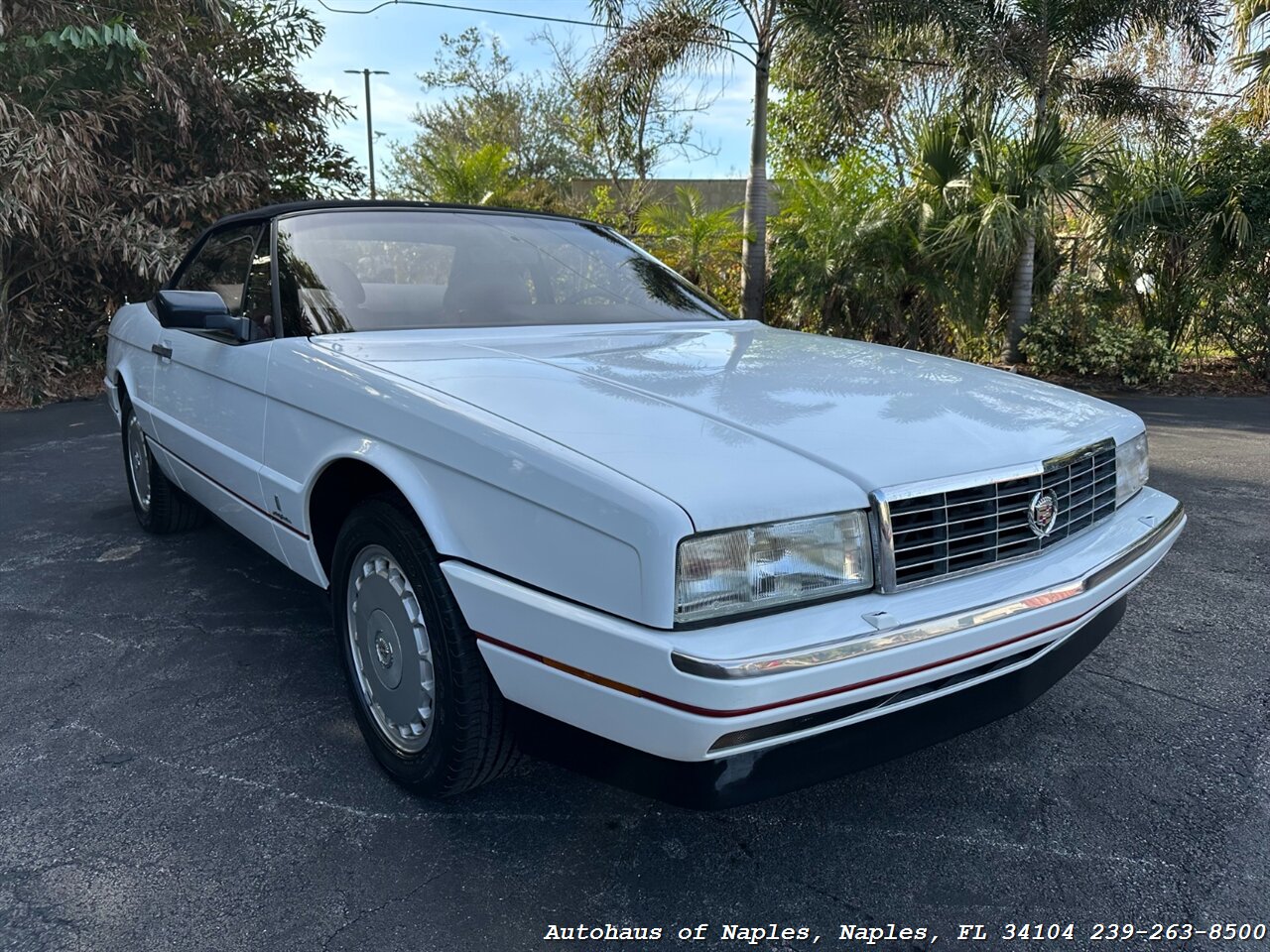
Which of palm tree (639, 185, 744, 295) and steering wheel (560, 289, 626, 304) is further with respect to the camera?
palm tree (639, 185, 744, 295)

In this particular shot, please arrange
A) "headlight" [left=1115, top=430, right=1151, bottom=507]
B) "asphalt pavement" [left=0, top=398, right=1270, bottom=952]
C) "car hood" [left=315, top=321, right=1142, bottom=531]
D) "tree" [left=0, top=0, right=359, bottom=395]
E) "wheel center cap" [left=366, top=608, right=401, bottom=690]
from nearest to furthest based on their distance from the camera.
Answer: "car hood" [left=315, top=321, right=1142, bottom=531]
"asphalt pavement" [left=0, top=398, right=1270, bottom=952]
"wheel center cap" [left=366, top=608, right=401, bottom=690]
"headlight" [left=1115, top=430, right=1151, bottom=507]
"tree" [left=0, top=0, right=359, bottom=395]

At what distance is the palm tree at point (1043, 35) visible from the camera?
930cm

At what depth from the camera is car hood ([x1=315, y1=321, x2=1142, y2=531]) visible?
160 centimetres

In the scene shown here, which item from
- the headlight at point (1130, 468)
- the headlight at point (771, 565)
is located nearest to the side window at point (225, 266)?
the headlight at point (771, 565)

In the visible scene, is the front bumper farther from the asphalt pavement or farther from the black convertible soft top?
the black convertible soft top

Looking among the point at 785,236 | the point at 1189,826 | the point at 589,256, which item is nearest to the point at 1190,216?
the point at 785,236

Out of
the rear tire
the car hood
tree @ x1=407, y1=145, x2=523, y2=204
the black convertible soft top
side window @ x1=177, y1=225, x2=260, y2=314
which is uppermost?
tree @ x1=407, y1=145, x2=523, y2=204

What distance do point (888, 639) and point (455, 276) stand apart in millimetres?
1950

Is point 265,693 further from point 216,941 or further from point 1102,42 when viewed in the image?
point 1102,42

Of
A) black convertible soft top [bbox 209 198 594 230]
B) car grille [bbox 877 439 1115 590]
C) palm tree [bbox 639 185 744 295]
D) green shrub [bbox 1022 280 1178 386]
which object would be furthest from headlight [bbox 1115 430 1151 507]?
palm tree [bbox 639 185 744 295]

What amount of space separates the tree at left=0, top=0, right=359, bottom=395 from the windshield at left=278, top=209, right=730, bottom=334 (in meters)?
6.39

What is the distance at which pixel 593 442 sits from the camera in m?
1.67

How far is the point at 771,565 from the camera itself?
5.15 feet

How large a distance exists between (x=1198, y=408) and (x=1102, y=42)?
426cm
